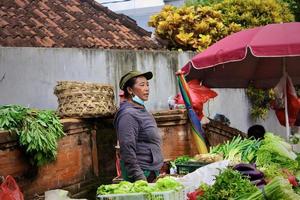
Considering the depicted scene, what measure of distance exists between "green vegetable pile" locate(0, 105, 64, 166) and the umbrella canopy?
221 cm

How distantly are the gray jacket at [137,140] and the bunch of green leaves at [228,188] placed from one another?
1.11m

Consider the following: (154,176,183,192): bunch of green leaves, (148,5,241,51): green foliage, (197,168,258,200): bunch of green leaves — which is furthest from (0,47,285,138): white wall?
(197,168,258,200): bunch of green leaves

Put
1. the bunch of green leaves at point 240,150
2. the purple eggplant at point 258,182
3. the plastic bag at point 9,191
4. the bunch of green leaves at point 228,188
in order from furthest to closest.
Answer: the bunch of green leaves at point 240,150 → the plastic bag at point 9,191 → the purple eggplant at point 258,182 → the bunch of green leaves at point 228,188

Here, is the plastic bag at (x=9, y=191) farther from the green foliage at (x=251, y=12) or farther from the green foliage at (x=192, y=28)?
the green foliage at (x=251, y=12)

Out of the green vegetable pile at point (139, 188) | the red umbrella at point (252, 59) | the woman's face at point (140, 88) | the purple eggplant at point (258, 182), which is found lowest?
the purple eggplant at point (258, 182)

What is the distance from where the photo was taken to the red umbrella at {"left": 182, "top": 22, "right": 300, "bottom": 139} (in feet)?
21.3

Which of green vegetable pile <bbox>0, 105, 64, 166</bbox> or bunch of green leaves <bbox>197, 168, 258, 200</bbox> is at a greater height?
green vegetable pile <bbox>0, 105, 64, 166</bbox>

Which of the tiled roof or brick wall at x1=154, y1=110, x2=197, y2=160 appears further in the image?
the tiled roof

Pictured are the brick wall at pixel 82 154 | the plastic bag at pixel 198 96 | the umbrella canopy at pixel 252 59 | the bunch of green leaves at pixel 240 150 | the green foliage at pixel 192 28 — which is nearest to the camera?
the bunch of green leaves at pixel 240 150

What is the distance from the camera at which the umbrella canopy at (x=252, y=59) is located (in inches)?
256

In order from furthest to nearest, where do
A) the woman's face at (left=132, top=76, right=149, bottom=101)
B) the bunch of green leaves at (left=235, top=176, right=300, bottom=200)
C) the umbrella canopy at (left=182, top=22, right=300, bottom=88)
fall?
the umbrella canopy at (left=182, top=22, right=300, bottom=88), the woman's face at (left=132, top=76, right=149, bottom=101), the bunch of green leaves at (left=235, top=176, right=300, bottom=200)

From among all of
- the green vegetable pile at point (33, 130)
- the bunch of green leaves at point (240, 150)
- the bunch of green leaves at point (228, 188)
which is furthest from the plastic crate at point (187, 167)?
the green vegetable pile at point (33, 130)

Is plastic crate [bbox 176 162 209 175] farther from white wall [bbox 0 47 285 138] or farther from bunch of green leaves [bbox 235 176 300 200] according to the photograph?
white wall [bbox 0 47 285 138]

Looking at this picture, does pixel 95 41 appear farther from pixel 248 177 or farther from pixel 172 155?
pixel 248 177
